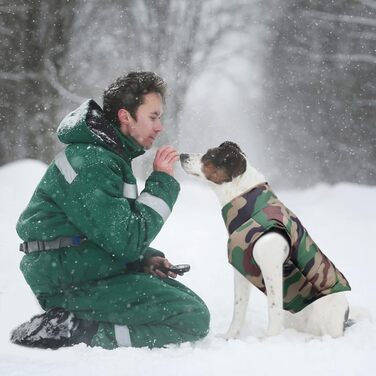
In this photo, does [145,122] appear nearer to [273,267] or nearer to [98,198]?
[98,198]

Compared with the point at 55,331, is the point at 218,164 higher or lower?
higher

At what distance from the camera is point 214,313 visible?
164 inches

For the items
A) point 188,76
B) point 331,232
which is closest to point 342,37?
point 188,76

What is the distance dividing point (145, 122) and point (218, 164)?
582 millimetres

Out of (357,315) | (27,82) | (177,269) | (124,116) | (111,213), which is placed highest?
(27,82)

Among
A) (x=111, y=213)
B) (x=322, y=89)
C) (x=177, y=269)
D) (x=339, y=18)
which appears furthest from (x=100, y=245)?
(x=322, y=89)

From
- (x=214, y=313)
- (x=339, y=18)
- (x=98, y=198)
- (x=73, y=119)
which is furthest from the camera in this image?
(x=339, y=18)

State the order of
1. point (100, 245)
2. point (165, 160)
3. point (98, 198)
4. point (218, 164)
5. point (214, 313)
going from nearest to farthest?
1. point (98, 198)
2. point (100, 245)
3. point (165, 160)
4. point (218, 164)
5. point (214, 313)

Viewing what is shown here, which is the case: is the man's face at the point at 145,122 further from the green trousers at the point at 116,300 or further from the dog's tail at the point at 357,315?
the dog's tail at the point at 357,315

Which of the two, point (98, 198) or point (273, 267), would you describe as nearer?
point (98, 198)

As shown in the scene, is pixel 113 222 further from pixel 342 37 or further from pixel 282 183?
pixel 282 183

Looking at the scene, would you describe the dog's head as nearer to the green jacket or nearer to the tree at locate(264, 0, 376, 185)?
the green jacket

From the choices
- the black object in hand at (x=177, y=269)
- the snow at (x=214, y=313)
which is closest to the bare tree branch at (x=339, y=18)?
the snow at (x=214, y=313)

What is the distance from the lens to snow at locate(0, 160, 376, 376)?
2.57m
